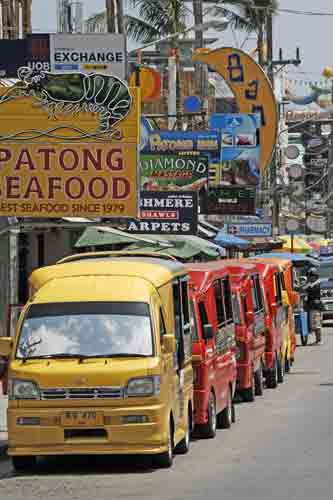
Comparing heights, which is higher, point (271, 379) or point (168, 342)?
point (168, 342)

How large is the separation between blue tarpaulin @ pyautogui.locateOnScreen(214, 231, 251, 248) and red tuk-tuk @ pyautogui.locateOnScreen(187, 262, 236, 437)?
25.6m

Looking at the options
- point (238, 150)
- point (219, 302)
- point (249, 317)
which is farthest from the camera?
point (238, 150)

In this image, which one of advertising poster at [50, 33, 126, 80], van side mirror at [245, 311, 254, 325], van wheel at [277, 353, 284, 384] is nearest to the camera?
van side mirror at [245, 311, 254, 325]

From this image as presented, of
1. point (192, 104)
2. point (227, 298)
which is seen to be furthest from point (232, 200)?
point (227, 298)

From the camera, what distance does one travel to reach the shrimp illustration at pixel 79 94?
25.2 meters

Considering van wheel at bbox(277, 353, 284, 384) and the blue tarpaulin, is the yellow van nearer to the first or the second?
van wheel at bbox(277, 353, 284, 384)

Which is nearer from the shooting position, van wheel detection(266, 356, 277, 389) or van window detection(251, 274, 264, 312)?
van window detection(251, 274, 264, 312)

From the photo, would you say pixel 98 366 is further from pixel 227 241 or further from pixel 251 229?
pixel 251 229

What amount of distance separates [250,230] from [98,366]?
3807cm

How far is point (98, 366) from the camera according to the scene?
1527 cm

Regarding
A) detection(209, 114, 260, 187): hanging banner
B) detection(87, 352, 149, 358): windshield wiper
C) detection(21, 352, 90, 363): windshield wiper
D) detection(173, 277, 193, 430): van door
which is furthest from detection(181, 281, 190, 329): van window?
detection(209, 114, 260, 187): hanging banner

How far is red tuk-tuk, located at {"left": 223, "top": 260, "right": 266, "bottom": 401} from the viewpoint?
24.1 metres

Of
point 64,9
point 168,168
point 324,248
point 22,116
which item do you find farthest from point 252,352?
point 324,248

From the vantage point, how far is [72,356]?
15523 millimetres
